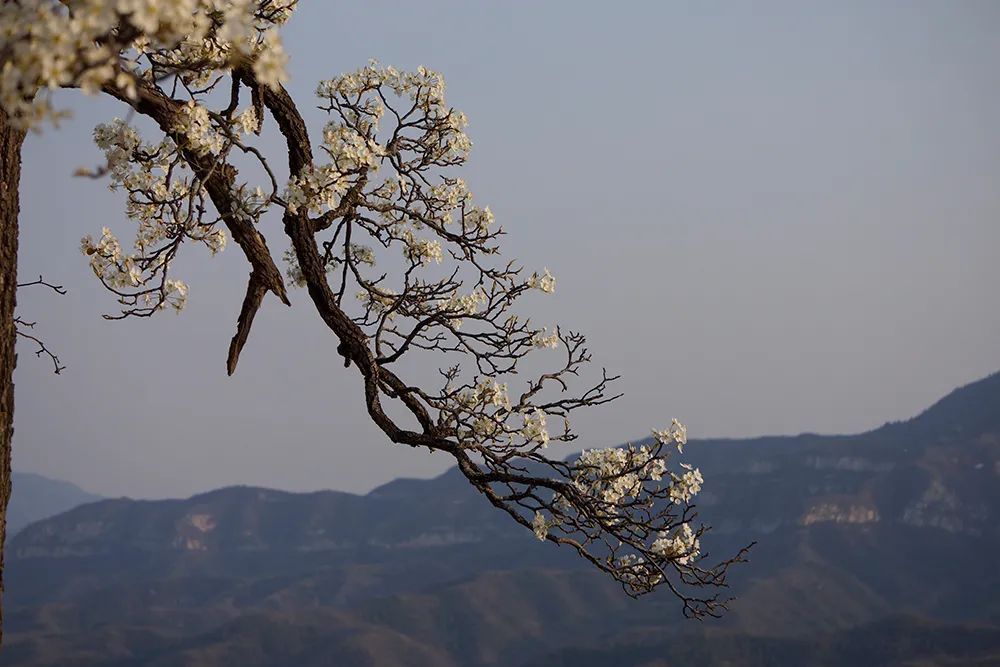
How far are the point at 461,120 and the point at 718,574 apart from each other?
488 cm

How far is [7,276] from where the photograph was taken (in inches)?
367

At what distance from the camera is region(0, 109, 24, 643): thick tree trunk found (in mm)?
9188

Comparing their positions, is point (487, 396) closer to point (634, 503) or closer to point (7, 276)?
point (634, 503)

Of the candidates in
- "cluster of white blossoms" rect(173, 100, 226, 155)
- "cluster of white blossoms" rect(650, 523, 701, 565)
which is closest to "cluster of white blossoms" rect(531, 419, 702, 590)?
"cluster of white blossoms" rect(650, 523, 701, 565)

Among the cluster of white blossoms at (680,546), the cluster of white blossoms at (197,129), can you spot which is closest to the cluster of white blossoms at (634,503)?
the cluster of white blossoms at (680,546)

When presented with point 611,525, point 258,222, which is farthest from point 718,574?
point 258,222

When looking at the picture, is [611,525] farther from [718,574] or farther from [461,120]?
[461,120]

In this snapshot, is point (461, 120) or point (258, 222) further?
point (461, 120)

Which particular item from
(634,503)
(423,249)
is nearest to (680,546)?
(634,503)

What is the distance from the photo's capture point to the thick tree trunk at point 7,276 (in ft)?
30.1

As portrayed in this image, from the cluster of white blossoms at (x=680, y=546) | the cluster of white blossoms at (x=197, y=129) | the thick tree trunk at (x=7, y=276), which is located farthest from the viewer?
the cluster of white blossoms at (x=680, y=546)

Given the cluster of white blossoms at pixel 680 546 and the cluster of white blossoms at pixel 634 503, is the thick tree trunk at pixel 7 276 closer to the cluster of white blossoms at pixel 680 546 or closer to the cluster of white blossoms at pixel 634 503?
the cluster of white blossoms at pixel 634 503

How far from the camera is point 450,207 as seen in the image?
12.6 metres

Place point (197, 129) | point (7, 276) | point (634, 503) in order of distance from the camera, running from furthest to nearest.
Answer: point (634, 503)
point (197, 129)
point (7, 276)
